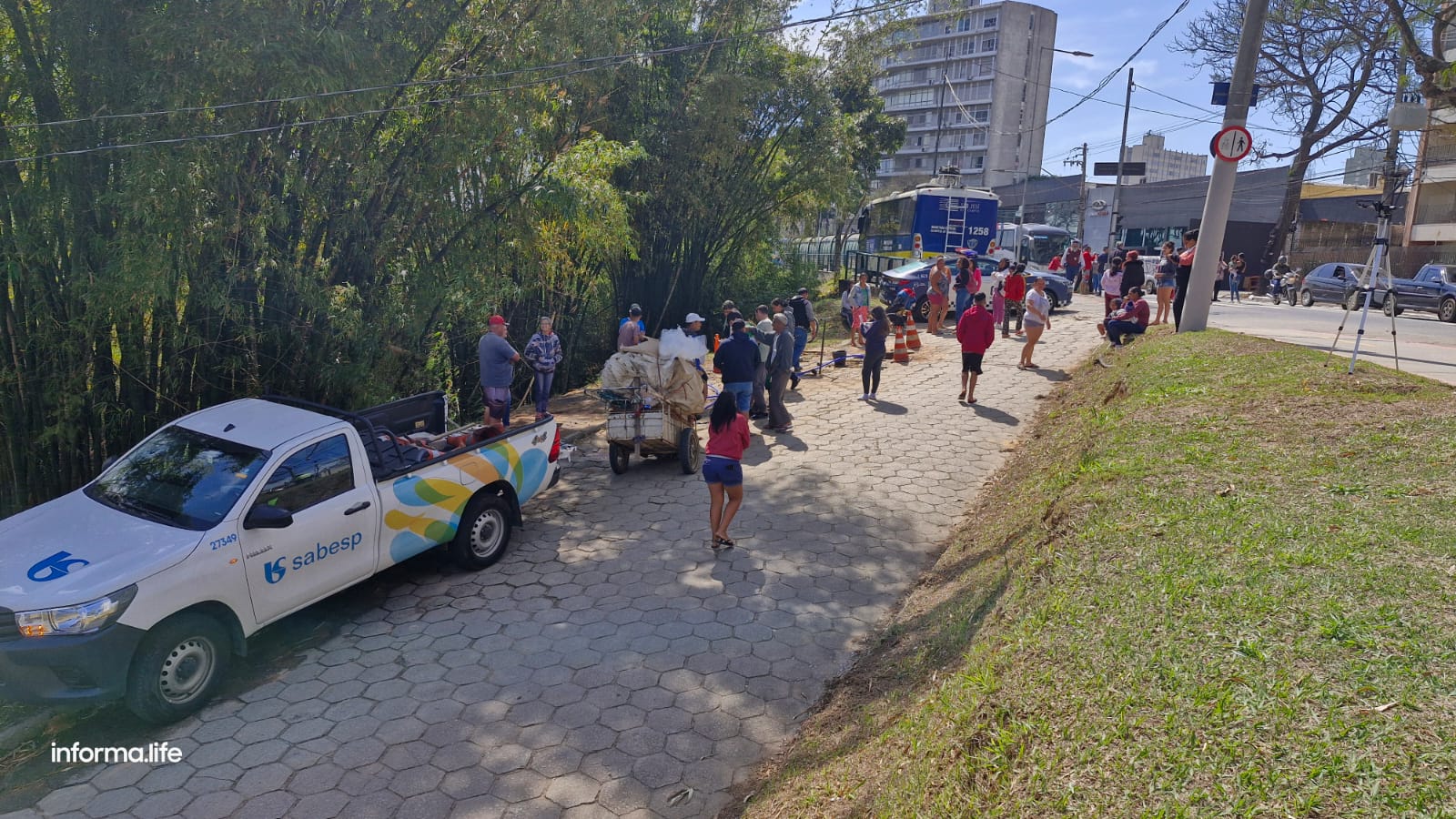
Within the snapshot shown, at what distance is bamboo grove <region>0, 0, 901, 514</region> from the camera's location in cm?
664

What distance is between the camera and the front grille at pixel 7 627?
4.40 metres

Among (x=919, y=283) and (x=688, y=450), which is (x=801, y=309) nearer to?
(x=688, y=450)

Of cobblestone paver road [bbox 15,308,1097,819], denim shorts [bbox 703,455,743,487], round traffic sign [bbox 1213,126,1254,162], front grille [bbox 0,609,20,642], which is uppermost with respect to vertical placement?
round traffic sign [bbox 1213,126,1254,162]

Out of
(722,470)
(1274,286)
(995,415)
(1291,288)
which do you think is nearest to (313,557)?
(722,470)

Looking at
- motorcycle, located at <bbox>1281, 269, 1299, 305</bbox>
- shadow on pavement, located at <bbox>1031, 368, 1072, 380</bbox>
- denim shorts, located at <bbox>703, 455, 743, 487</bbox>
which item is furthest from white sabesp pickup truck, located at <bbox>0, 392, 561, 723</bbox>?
motorcycle, located at <bbox>1281, 269, 1299, 305</bbox>

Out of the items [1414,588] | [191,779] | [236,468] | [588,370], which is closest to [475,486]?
[236,468]

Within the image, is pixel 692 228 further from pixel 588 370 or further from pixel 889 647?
pixel 889 647

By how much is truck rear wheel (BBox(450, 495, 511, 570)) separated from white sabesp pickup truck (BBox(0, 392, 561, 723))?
16 mm

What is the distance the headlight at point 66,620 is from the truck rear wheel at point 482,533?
2682 mm

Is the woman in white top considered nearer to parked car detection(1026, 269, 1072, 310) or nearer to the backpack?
the backpack

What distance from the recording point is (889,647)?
18.4ft

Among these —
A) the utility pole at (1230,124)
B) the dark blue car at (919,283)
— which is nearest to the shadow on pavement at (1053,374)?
the utility pole at (1230,124)

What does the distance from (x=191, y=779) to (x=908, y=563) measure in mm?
5265

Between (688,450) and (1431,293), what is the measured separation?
22.0m
